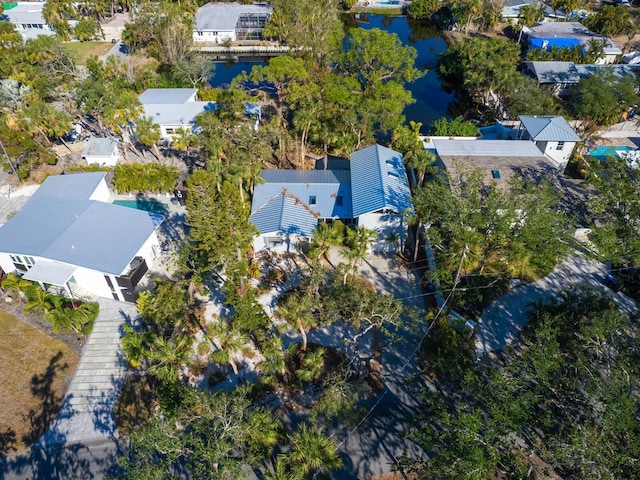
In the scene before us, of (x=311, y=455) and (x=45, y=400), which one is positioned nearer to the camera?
(x=311, y=455)

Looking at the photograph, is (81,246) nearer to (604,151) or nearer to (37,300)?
(37,300)

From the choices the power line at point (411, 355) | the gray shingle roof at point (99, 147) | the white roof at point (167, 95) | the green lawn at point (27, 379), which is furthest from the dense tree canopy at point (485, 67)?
the green lawn at point (27, 379)

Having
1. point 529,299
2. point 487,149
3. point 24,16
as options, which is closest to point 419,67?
point 487,149

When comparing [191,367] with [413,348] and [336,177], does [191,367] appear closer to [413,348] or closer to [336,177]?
[413,348]

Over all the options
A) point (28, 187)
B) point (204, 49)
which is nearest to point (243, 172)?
point (28, 187)

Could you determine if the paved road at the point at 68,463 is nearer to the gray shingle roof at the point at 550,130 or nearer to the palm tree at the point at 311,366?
the palm tree at the point at 311,366
